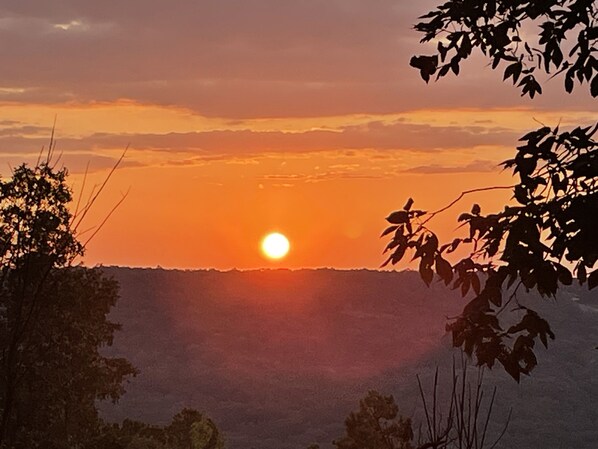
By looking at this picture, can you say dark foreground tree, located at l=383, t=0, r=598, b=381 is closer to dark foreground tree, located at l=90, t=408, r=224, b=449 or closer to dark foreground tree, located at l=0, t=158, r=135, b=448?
dark foreground tree, located at l=0, t=158, r=135, b=448

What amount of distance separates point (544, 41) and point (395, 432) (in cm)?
4928

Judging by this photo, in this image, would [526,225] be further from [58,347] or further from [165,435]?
[165,435]

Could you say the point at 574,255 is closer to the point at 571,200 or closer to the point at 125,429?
the point at 571,200

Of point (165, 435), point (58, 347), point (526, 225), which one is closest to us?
point (526, 225)

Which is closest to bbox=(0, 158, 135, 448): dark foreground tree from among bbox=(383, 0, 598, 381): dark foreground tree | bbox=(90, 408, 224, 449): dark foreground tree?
bbox=(90, 408, 224, 449): dark foreground tree

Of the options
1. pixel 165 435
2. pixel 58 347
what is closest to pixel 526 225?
pixel 58 347

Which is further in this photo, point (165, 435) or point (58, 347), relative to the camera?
point (165, 435)

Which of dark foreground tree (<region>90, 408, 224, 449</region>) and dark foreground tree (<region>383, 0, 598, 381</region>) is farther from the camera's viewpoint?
dark foreground tree (<region>90, 408, 224, 449</region>)

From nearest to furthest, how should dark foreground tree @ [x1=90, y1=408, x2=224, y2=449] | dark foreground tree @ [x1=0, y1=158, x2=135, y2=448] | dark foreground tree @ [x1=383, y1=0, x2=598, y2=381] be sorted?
1. dark foreground tree @ [x1=383, y1=0, x2=598, y2=381]
2. dark foreground tree @ [x1=0, y1=158, x2=135, y2=448]
3. dark foreground tree @ [x1=90, y1=408, x2=224, y2=449]

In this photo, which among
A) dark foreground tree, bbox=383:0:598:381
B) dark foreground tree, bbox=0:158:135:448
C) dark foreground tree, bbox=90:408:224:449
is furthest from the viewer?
dark foreground tree, bbox=90:408:224:449

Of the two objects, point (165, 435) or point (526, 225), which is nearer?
point (526, 225)

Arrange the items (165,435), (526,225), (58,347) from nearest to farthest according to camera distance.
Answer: (526,225) < (58,347) < (165,435)

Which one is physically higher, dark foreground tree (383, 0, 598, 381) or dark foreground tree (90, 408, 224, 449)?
dark foreground tree (383, 0, 598, 381)

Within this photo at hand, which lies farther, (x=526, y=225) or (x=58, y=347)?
(x=58, y=347)
